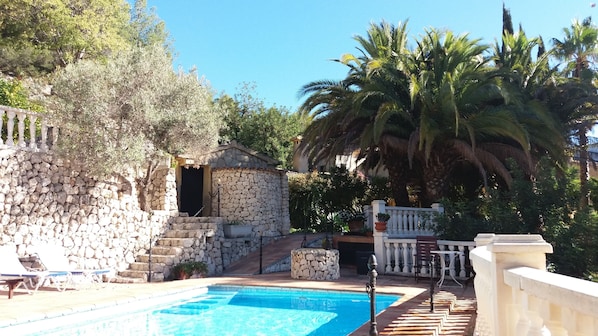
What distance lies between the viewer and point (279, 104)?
91.9 ft

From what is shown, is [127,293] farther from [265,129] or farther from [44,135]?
[265,129]

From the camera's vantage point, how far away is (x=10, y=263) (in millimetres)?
9680

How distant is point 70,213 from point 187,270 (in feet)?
11.3

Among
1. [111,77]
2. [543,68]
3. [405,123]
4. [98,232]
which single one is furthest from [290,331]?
[543,68]

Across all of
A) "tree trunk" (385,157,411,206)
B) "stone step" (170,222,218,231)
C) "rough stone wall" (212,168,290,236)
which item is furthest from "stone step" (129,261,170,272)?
"tree trunk" (385,157,411,206)

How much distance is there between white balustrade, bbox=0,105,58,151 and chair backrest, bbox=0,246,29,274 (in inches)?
101

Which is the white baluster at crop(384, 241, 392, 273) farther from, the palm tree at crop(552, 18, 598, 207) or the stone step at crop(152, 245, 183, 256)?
the palm tree at crop(552, 18, 598, 207)

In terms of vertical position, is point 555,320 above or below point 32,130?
below

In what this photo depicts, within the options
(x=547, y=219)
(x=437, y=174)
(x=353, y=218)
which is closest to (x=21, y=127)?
(x=353, y=218)

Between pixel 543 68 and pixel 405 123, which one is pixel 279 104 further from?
pixel 543 68

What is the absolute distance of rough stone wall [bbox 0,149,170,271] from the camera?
10.9 metres

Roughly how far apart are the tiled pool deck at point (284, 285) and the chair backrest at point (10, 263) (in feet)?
1.69

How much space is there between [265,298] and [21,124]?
286 inches

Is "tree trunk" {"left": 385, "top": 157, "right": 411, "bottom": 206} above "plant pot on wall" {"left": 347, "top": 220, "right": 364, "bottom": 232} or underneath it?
above
